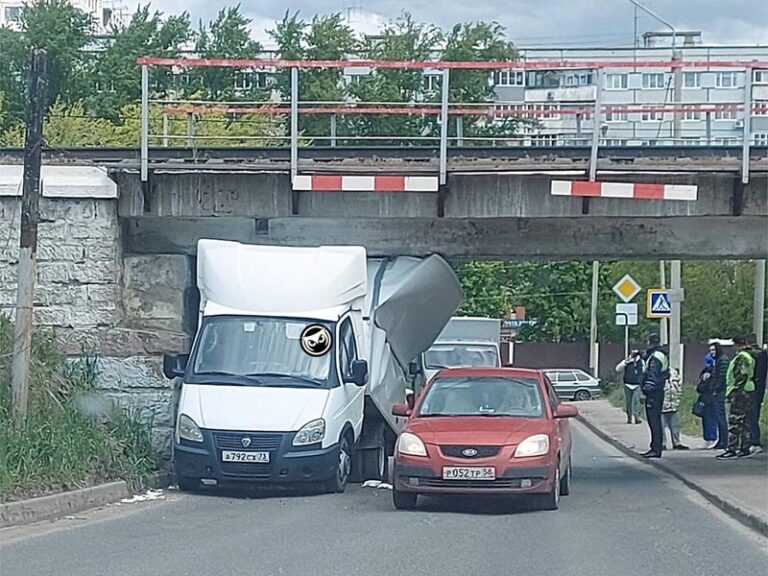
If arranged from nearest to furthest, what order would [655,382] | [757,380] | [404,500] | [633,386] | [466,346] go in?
[404,500] < [757,380] < [655,382] < [633,386] < [466,346]

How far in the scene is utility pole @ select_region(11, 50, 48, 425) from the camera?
15.3 meters

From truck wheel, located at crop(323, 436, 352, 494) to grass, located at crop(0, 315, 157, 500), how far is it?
207cm

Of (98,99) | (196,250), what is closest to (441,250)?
(196,250)

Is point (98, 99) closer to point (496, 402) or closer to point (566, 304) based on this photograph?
point (566, 304)

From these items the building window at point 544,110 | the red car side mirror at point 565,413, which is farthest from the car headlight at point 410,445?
the building window at point 544,110

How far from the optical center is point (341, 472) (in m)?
16.0

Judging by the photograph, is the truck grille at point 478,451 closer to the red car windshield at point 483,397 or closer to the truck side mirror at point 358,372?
the red car windshield at point 483,397

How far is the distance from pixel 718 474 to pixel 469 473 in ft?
18.2

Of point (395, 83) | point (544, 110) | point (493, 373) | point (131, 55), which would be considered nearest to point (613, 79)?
point (395, 83)

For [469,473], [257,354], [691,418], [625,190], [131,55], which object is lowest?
[691,418]

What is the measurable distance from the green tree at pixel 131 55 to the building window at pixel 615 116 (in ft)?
98.5

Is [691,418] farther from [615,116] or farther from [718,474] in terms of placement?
[718,474]

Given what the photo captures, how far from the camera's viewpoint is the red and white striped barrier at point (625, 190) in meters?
17.6

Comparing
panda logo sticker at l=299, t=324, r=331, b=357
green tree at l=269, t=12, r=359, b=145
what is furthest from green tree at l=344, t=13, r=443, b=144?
panda logo sticker at l=299, t=324, r=331, b=357
